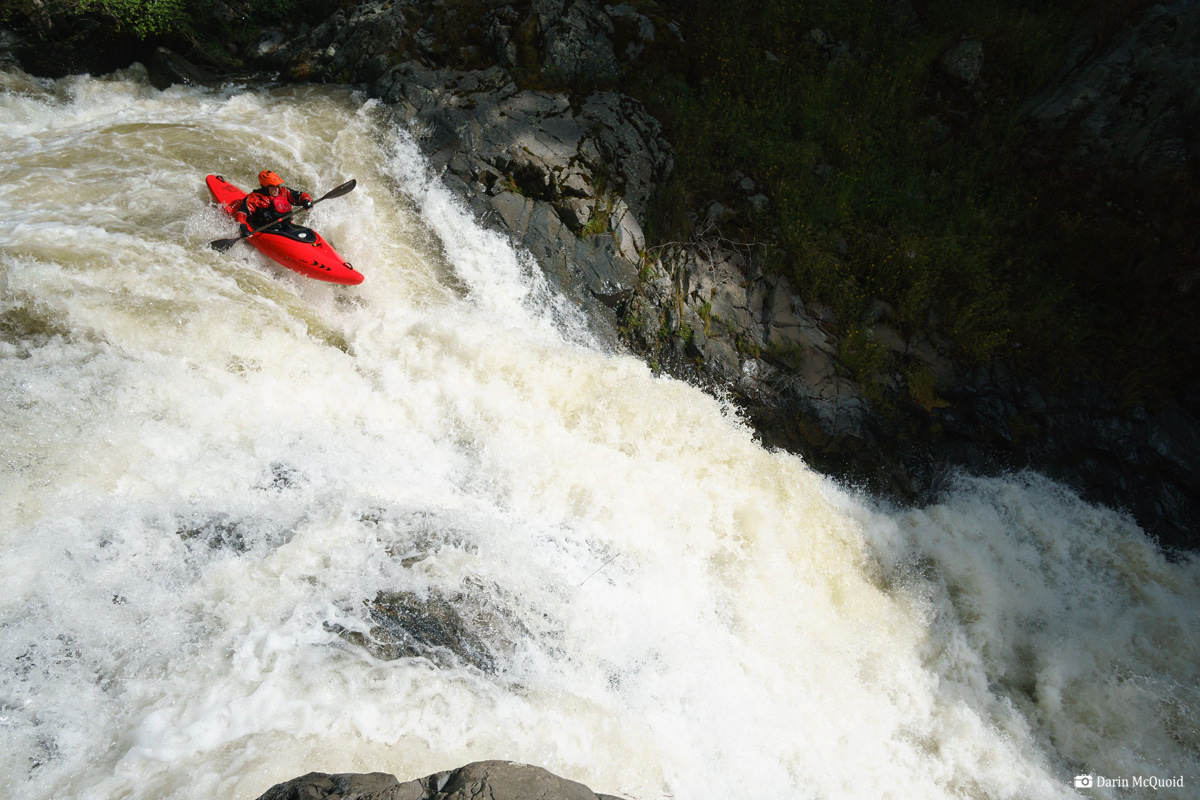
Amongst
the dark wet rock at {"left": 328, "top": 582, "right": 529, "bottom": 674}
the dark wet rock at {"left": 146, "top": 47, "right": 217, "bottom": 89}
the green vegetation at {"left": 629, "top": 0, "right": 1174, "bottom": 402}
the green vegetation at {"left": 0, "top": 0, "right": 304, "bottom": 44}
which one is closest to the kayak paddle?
the green vegetation at {"left": 629, "top": 0, "right": 1174, "bottom": 402}

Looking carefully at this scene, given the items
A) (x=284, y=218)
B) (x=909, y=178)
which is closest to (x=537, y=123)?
(x=284, y=218)

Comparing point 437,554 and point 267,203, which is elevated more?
point 267,203

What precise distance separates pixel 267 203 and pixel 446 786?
461 cm

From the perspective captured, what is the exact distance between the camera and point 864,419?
5.84m

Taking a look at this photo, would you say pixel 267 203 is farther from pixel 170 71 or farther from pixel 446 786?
pixel 446 786

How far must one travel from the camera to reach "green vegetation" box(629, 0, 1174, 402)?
235 inches

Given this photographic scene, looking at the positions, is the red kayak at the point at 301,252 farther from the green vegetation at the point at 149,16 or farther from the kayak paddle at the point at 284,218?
the green vegetation at the point at 149,16

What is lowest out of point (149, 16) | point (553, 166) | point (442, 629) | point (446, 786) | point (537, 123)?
point (442, 629)

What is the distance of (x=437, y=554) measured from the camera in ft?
11.5

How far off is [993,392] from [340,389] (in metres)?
→ 5.77

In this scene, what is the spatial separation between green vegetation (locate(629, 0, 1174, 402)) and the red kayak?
2925 millimetres

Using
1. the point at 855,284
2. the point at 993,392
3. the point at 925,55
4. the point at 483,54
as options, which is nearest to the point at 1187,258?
the point at 993,392

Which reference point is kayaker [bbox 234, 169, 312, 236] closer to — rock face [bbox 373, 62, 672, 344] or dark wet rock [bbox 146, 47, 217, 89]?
rock face [bbox 373, 62, 672, 344]

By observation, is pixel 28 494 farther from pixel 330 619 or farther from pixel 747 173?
pixel 747 173
